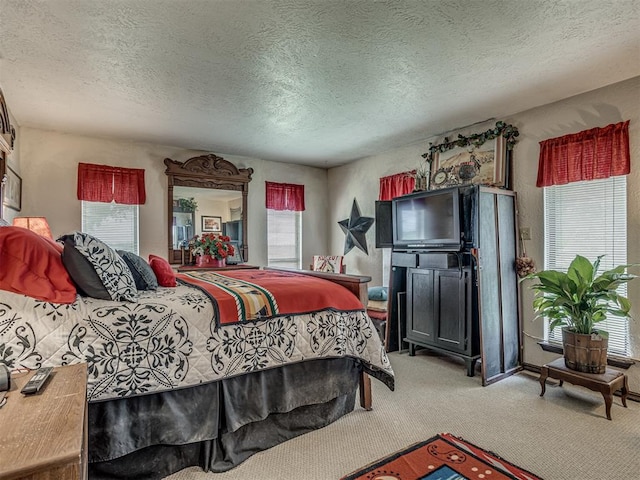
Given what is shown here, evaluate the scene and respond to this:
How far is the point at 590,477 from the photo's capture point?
6.04 feet

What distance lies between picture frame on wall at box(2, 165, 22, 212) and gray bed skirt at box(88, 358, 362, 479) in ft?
8.60

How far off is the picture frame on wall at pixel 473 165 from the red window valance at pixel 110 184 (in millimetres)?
3662

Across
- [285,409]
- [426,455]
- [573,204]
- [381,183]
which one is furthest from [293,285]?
[381,183]

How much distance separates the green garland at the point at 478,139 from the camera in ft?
11.9

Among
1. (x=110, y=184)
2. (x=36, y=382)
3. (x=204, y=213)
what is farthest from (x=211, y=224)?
(x=36, y=382)

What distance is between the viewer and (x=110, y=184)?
14.5 feet

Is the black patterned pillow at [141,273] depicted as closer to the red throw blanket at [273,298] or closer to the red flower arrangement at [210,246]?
the red throw blanket at [273,298]

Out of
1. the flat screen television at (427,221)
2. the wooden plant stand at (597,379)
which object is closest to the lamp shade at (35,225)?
the flat screen television at (427,221)

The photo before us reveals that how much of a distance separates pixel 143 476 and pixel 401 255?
9.70ft

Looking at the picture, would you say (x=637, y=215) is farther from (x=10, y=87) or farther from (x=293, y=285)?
(x=10, y=87)

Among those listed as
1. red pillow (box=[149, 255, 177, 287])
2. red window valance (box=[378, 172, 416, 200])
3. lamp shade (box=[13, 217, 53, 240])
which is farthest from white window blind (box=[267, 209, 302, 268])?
red pillow (box=[149, 255, 177, 287])

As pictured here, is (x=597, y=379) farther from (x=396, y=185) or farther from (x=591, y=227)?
(x=396, y=185)

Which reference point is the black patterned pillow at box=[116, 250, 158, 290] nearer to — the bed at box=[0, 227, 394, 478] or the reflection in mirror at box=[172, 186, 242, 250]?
the bed at box=[0, 227, 394, 478]

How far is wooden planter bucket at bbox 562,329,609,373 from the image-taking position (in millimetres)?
2641
